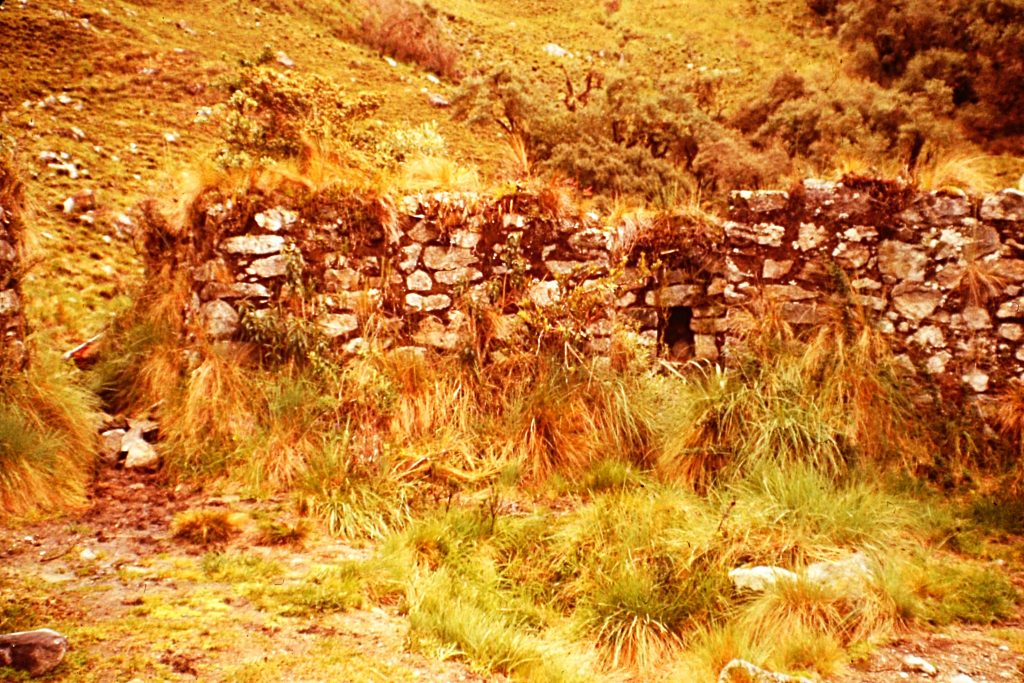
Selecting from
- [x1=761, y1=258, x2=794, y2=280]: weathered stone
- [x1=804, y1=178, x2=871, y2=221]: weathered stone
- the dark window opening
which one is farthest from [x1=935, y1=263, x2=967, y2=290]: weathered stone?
the dark window opening

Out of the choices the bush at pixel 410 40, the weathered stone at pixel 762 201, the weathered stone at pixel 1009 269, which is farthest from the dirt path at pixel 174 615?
the bush at pixel 410 40

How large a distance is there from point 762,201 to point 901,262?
4.23ft

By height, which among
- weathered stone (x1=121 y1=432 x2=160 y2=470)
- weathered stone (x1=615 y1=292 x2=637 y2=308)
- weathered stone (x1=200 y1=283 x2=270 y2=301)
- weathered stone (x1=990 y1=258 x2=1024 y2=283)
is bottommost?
weathered stone (x1=121 y1=432 x2=160 y2=470)

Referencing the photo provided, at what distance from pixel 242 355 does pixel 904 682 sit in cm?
479

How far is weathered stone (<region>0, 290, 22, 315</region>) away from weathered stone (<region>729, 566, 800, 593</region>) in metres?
5.16

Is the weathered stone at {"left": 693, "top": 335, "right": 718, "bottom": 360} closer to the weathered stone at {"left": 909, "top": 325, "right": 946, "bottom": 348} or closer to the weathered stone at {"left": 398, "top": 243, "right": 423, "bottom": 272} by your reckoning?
the weathered stone at {"left": 909, "top": 325, "right": 946, "bottom": 348}

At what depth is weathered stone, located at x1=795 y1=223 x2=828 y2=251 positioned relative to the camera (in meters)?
6.07

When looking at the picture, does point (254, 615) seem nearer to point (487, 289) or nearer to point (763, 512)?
point (763, 512)

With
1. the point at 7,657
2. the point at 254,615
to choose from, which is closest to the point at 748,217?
the point at 254,615

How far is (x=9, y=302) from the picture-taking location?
4.83m

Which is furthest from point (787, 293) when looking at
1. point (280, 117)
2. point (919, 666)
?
point (280, 117)

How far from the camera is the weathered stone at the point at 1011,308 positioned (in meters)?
5.54

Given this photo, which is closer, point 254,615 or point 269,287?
point 254,615

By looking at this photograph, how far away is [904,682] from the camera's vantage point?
303 centimetres
